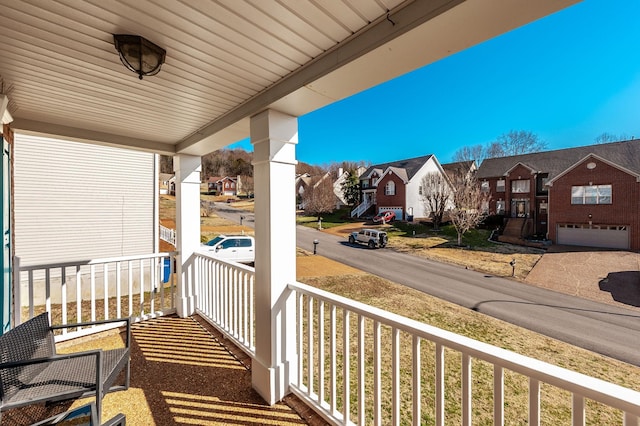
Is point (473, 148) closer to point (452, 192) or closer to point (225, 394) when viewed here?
point (452, 192)

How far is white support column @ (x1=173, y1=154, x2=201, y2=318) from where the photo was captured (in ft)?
12.8

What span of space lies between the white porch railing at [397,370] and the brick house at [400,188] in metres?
20.3

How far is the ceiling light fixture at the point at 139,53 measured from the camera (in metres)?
1.54

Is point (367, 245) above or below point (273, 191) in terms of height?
below

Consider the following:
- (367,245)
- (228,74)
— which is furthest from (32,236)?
(367,245)

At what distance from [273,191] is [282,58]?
0.97 m

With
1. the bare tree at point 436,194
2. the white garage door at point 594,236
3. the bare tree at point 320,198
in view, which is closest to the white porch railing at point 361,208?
the bare tree at point 320,198

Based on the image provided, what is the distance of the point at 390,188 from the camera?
2534 cm

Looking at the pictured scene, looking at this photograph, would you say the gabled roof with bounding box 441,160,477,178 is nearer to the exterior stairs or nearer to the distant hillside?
the exterior stairs

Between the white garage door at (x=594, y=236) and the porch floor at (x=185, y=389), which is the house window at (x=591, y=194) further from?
the porch floor at (x=185, y=389)

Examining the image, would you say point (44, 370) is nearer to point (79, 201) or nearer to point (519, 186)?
point (79, 201)

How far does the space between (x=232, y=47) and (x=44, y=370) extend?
7.95 ft

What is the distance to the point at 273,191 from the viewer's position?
230 centimetres

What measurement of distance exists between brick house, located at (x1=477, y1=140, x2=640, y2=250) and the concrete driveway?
1.74 metres
